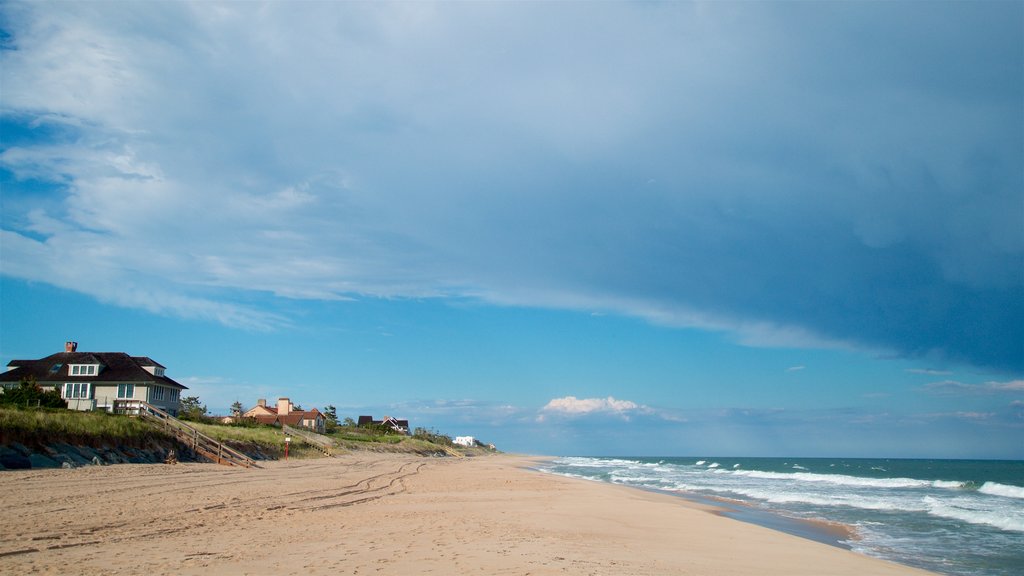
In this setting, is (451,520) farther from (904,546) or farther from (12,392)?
(12,392)

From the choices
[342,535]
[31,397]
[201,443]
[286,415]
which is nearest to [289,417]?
[286,415]

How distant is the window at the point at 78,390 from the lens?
148 feet

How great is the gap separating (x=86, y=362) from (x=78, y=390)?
2108mm

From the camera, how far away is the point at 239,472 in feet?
90.4

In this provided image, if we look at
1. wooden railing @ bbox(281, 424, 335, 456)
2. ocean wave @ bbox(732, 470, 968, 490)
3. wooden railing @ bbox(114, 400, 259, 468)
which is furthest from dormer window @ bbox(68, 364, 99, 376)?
ocean wave @ bbox(732, 470, 968, 490)

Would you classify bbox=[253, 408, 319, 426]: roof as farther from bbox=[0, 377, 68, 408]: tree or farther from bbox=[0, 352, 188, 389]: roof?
bbox=[0, 377, 68, 408]: tree

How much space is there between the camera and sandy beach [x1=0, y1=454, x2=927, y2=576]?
972 centimetres

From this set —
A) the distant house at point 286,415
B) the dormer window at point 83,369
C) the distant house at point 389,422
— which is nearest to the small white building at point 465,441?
the distant house at point 389,422

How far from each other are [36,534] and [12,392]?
90.3 feet

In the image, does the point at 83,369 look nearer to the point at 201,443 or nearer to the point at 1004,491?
the point at 201,443

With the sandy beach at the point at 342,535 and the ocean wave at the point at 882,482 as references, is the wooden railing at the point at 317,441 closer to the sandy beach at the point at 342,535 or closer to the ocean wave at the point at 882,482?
the sandy beach at the point at 342,535

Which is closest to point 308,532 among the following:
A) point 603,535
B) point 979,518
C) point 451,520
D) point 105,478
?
point 451,520

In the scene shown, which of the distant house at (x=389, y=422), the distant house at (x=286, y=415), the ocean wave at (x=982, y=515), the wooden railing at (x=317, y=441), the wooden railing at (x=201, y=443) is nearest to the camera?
the ocean wave at (x=982, y=515)

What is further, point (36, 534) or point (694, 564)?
point (694, 564)
